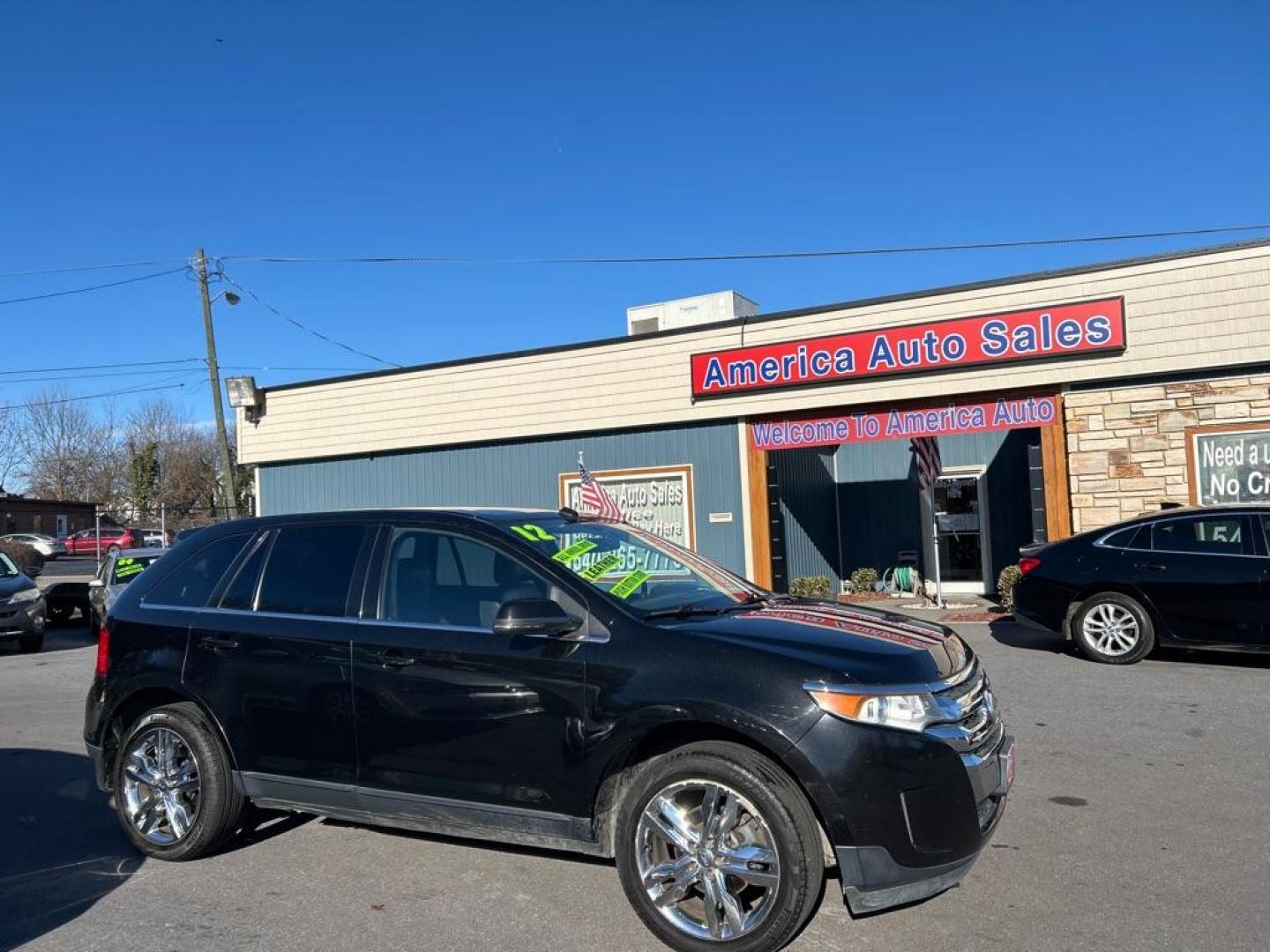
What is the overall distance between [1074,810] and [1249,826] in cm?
80

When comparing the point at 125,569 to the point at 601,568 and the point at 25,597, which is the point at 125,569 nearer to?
the point at 25,597

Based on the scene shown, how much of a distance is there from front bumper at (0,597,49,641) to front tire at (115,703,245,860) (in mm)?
10278

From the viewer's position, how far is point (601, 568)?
14.8 feet

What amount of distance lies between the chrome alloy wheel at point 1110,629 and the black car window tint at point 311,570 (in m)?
7.70

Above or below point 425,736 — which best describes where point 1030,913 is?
below

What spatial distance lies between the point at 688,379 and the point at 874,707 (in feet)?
44.1

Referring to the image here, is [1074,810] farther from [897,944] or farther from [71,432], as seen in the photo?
[71,432]

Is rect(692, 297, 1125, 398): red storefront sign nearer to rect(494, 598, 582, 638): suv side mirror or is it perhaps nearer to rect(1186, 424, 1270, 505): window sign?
rect(1186, 424, 1270, 505): window sign

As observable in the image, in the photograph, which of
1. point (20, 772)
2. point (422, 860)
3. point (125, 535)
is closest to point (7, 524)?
point (125, 535)

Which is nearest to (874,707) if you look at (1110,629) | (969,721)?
(969,721)

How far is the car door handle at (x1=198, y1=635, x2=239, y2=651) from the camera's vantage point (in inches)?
195

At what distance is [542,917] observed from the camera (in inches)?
163

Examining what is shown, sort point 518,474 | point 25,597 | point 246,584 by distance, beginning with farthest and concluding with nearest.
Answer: point 518,474 < point 25,597 < point 246,584

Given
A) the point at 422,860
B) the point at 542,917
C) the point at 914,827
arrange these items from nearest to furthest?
1. the point at 914,827
2. the point at 542,917
3. the point at 422,860
